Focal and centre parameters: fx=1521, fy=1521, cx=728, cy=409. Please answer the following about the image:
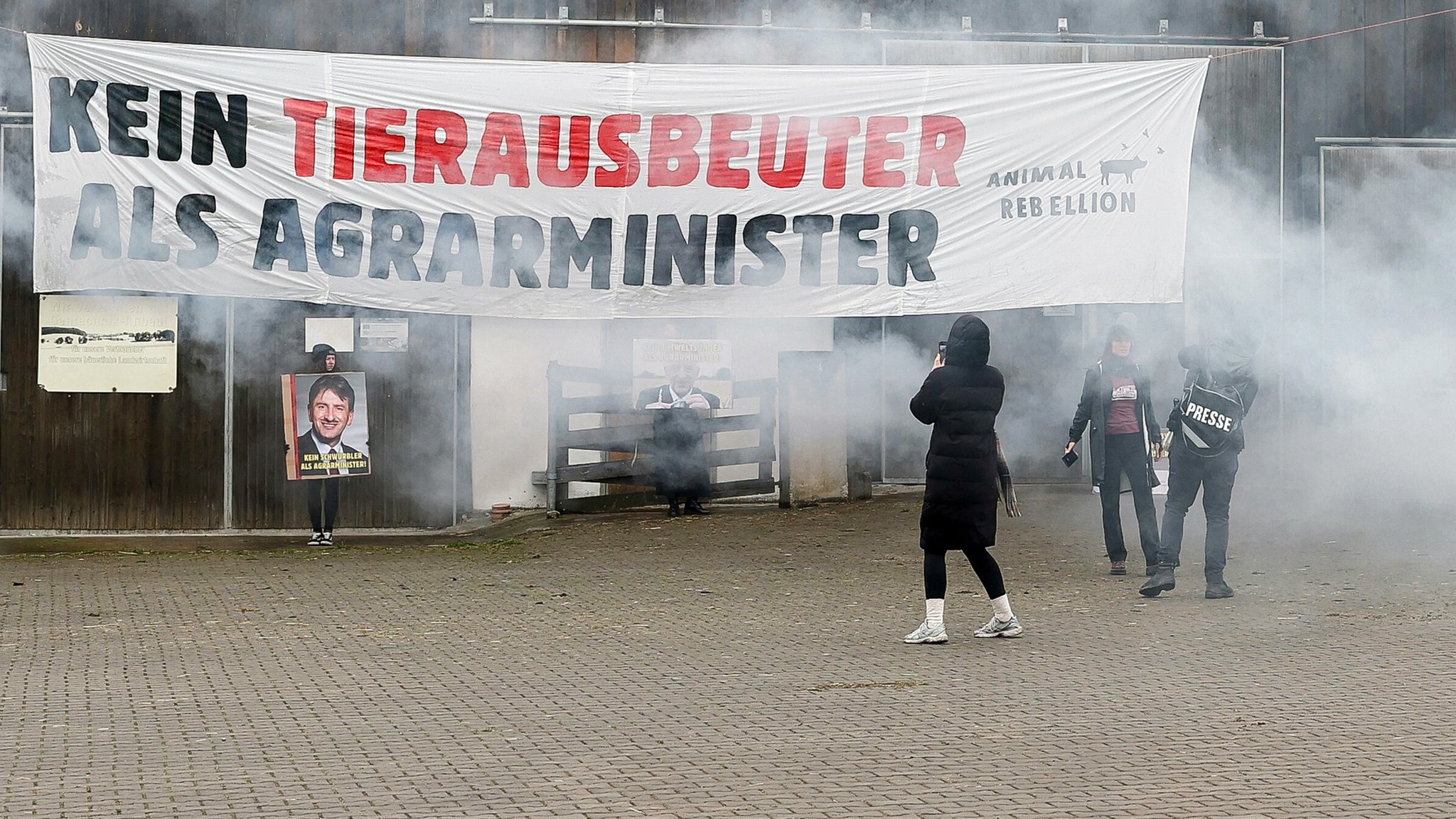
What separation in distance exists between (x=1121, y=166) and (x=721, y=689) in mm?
5702

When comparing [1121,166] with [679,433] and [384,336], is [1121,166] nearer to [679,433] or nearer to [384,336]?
[679,433]

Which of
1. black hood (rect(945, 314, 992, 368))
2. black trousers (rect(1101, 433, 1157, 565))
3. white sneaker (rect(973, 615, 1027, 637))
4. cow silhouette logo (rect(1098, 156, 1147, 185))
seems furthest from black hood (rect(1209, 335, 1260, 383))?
white sneaker (rect(973, 615, 1027, 637))

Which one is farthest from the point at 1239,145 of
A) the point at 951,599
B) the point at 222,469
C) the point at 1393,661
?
the point at 222,469

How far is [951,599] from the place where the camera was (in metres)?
9.24

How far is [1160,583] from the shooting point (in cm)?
911

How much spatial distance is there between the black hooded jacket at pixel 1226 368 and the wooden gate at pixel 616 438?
194 inches

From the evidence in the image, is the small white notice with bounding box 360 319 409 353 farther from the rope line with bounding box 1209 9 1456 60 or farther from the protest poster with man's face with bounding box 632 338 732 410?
the rope line with bounding box 1209 9 1456 60

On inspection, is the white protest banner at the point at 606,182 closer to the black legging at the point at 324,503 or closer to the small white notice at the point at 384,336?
the small white notice at the point at 384,336

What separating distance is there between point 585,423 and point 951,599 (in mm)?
5377

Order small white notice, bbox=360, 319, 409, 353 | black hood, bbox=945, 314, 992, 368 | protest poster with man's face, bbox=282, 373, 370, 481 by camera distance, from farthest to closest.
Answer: small white notice, bbox=360, 319, 409, 353 < protest poster with man's face, bbox=282, 373, 370, 481 < black hood, bbox=945, 314, 992, 368

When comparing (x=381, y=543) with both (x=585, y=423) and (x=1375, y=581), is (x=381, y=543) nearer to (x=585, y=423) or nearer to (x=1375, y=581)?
(x=585, y=423)

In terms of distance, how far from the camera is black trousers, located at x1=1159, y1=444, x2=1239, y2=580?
9.02 m

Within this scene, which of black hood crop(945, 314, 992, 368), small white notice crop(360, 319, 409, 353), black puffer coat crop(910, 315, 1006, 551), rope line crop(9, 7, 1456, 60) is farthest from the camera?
rope line crop(9, 7, 1456, 60)

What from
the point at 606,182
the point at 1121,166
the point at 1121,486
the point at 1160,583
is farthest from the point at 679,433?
the point at 1160,583
